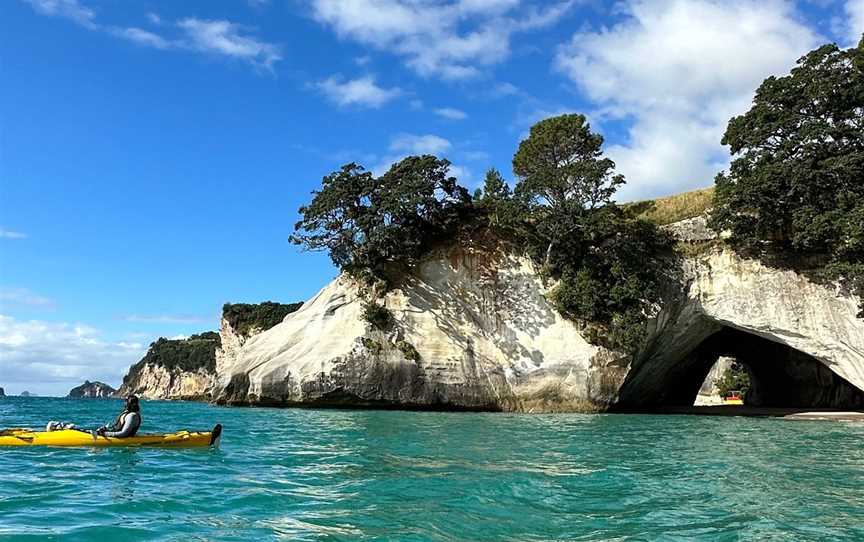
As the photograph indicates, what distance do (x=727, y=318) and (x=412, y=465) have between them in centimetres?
2448

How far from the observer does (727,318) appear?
32.3 m

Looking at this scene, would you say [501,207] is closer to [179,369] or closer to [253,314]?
[253,314]

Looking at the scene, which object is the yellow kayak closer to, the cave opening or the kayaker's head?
the kayaker's head

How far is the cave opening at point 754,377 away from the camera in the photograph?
38094mm

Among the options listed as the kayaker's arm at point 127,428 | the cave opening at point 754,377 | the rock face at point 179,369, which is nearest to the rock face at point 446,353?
the cave opening at point 754,377

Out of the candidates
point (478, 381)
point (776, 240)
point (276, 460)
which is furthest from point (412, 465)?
point (776, 240)

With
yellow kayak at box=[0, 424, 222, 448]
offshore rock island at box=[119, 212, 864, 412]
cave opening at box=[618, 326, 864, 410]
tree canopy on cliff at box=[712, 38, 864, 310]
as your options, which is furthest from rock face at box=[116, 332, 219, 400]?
yellow kayak at box=[0, 424, 222, 448]

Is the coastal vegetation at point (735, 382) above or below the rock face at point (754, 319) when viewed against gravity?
below

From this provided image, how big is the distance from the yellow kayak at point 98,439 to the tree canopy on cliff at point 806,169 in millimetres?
25651

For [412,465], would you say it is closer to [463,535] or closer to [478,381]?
[463,535]

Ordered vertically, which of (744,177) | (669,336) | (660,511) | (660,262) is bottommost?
(660,511)

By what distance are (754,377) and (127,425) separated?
158 feet

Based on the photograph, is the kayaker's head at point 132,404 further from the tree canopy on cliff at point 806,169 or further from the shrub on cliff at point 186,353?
the shrub on cliff at point 186,353

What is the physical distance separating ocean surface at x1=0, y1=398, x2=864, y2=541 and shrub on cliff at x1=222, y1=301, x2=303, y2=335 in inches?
2237
